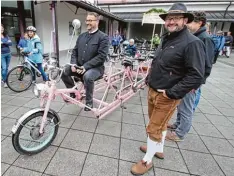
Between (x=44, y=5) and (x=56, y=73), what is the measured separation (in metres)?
8.24

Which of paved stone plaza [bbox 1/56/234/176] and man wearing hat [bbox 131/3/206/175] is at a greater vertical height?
man wearing hat [bbox 131/3/206/175]

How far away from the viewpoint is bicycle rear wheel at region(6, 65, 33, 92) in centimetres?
420

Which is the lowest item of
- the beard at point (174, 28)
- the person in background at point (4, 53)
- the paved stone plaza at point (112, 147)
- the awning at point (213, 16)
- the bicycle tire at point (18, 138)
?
→ the paved stone plaza at point (112, 147)

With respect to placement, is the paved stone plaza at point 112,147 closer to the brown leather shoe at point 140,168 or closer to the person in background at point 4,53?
the brown leather shoe at point 140,168

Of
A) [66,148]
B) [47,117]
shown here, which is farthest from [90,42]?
[66,148]

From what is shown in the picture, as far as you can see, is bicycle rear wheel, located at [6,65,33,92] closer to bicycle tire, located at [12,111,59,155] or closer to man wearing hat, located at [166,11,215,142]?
bicycle tire, located at [12,111,59,155]

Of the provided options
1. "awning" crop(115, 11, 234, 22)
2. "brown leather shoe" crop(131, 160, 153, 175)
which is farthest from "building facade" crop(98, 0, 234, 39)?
"brown leather shoe" crop(131, 160, 153, 175)

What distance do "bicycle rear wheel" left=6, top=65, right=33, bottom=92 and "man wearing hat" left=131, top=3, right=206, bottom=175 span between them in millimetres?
3684

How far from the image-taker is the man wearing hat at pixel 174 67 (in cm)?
158

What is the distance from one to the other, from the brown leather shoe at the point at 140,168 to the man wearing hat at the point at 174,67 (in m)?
0.37

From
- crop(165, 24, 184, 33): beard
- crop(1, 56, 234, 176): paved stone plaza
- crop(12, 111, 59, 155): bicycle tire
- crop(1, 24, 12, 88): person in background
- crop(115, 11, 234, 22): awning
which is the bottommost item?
crop(1, 56, 234, 176): paved stone plaza

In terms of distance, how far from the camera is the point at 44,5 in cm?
902

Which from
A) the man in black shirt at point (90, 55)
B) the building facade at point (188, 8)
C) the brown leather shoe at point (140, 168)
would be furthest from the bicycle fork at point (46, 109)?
the building facade at point (188, 8)

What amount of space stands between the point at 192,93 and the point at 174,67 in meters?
1.00
